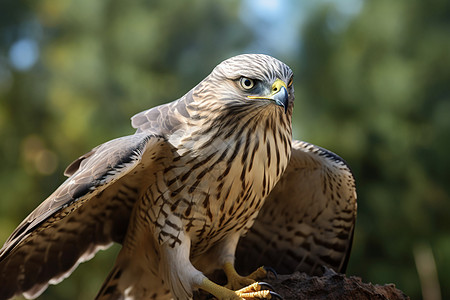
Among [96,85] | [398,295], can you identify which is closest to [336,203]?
[398,295]

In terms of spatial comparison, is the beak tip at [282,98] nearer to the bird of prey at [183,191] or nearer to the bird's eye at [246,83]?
the bird of prey at [183,191]

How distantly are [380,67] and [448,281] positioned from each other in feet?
11.5

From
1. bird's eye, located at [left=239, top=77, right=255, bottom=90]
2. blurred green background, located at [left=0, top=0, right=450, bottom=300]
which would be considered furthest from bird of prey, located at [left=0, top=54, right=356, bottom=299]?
blurred green background, located at [left=0, top=0, right=450, bottom=300]

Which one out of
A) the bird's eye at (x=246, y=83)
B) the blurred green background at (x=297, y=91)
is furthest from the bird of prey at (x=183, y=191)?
the blurred green background at (x=297, y=91)

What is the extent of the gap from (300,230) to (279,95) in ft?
5.09

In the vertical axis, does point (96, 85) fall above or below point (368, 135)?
above

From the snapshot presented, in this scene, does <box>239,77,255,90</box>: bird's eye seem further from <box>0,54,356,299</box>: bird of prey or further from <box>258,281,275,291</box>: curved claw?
<box>258,281,275,291</box>: curved claw

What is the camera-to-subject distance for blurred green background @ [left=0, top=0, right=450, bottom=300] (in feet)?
27.8

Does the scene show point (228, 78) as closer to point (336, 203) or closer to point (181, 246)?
point (181, 246)

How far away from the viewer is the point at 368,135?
862 centimetres

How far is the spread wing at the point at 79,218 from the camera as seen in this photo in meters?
2.84

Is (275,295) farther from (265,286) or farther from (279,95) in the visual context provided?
(279,95)

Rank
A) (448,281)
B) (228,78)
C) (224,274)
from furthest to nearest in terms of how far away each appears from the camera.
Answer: (448,281), (224,274), (228,78)

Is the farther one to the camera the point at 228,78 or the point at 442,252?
the point at 442,252
